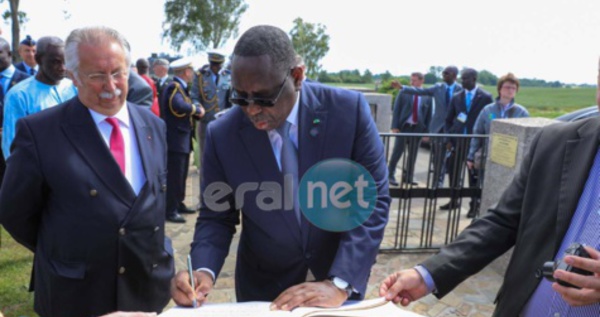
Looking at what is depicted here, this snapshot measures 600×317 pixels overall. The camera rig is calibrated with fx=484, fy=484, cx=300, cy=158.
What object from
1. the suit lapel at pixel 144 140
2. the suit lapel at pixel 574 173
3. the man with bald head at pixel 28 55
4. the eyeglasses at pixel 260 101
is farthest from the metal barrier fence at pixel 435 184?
the man with bald head at pixel 28 55

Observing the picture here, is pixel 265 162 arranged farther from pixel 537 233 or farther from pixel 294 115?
pixel 537 233

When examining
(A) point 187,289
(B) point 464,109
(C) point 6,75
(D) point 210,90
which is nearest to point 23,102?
(C) point 6,75

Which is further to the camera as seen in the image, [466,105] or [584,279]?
[466,105]

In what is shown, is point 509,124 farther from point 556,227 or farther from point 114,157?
point 114,157

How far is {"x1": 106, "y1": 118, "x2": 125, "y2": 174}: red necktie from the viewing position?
2.31 metres

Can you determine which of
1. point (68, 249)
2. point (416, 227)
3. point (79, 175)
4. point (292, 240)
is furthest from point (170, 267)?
point (416, 227)

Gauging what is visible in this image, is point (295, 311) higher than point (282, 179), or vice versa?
point (282, 179)

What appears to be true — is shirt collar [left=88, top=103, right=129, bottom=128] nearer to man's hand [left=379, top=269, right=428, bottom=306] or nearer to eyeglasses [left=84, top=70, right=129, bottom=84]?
eyeglasses [left=84, top=70, right=129, bottom=84]

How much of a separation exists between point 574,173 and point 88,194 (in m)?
1.97

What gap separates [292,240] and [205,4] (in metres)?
45.4

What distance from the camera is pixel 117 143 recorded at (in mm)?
2352

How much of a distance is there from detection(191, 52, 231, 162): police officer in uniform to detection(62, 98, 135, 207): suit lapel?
5.66 meters

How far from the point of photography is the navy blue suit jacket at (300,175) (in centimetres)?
194

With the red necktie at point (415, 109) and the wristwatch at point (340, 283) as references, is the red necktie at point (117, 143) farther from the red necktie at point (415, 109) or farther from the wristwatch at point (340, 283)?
the red necktie at point (415, 109)
